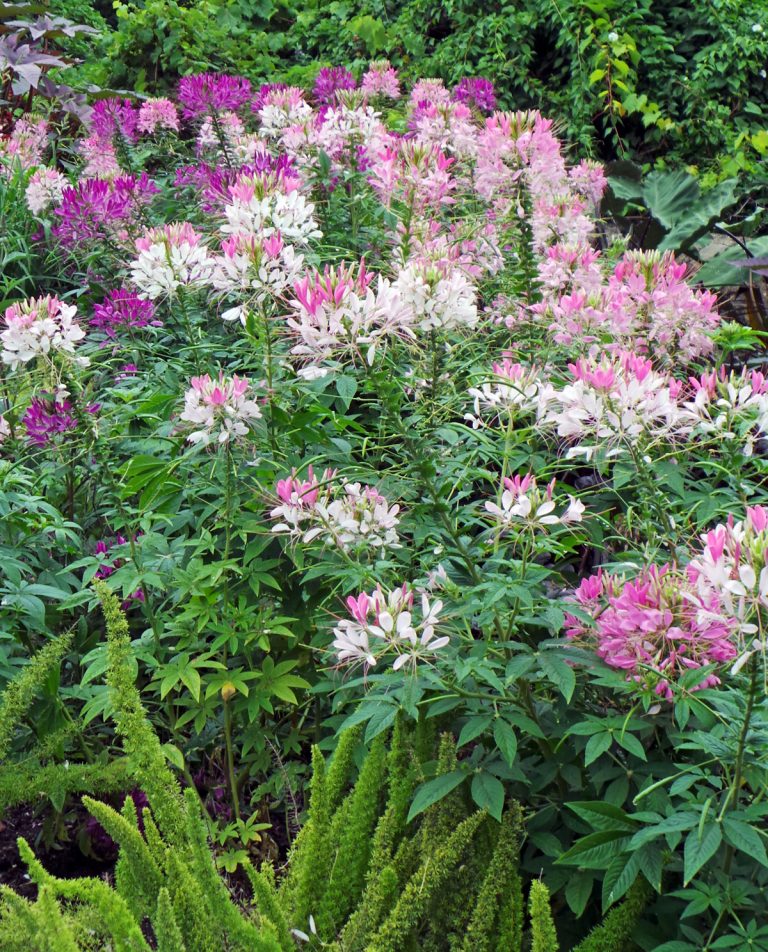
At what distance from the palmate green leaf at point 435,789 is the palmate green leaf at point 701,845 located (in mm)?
394

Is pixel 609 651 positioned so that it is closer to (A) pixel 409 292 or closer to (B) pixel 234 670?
(A) pixel 409 292

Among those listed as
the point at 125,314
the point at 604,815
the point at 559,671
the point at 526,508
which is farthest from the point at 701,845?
the point at 125,314

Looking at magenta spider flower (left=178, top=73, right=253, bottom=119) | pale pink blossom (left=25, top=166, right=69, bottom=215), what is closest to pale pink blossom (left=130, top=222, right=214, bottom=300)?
pale pink blossom (left=25, top=166, right=69, bottom=215)

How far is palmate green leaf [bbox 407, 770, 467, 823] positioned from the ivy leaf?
3 cm

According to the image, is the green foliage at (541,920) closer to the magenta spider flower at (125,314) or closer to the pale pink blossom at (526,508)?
the pale pink blossom at (526,508)

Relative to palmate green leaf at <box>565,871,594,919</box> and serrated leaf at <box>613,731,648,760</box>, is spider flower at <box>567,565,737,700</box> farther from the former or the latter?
palmate green leaf at <box>565,871,594,919</box>

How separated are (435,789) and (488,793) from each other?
9 cm

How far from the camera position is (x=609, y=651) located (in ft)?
5.02

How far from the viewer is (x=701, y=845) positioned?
1.33m

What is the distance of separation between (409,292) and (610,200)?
3304mm

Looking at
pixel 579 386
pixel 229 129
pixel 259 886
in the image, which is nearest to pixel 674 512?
pixel 579 386

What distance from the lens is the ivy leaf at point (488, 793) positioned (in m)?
1.54

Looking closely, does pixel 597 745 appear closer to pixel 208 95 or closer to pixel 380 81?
pixel 208 95

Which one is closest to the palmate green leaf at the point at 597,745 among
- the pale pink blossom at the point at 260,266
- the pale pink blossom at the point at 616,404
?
the pale pink blossom at the point at 616,404
